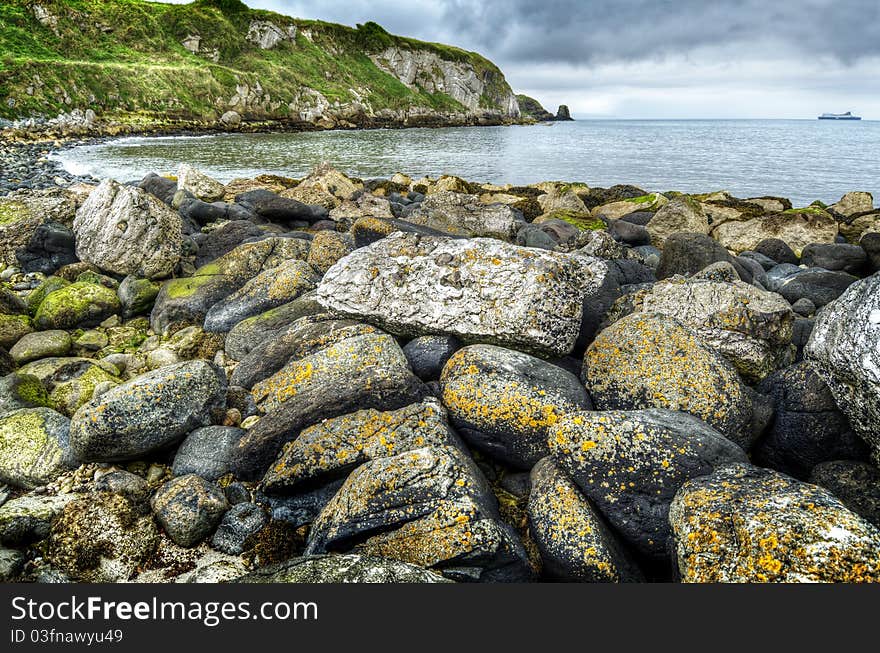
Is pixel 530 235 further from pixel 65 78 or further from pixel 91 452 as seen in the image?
pixel 65 78

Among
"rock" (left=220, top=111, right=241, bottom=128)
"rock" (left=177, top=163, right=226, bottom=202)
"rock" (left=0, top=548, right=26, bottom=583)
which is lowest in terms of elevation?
"rock" (left=0, top=548, right=26, bottom=583)

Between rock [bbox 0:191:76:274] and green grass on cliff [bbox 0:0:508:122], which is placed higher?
green grass on cliff [bbox 0:0:508:122]

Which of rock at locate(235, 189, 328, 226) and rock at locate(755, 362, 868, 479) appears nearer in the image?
rock at locate(755, 362, 868, 479)

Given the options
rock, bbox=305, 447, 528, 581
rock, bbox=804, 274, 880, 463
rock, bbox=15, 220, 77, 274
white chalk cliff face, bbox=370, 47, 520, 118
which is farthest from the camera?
white chalk cliff face, bbox=370, 47, 520, 118

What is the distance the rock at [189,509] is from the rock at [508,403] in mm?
2278

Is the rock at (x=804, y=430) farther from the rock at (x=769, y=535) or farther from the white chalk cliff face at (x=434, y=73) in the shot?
the white chalk cliff face at (x=434, y=73)

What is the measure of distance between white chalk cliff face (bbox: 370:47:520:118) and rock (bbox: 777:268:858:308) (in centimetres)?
13092

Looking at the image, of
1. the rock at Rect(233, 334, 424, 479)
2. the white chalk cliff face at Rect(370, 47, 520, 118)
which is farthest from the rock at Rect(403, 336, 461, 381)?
the white chalk cliff face at Rect(370, 47, 520, 118)

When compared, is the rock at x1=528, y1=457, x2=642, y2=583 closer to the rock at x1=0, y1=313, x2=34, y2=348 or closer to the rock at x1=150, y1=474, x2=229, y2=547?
the rock at x1=150, y1=474, x2=229, y2=547

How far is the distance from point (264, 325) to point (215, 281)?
209 centimetres

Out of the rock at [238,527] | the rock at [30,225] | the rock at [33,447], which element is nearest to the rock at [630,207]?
the rock at [30,225]

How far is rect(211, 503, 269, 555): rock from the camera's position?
4117 mm

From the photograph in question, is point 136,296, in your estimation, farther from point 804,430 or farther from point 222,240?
point 804,430

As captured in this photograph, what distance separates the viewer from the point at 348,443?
4.38 metres
